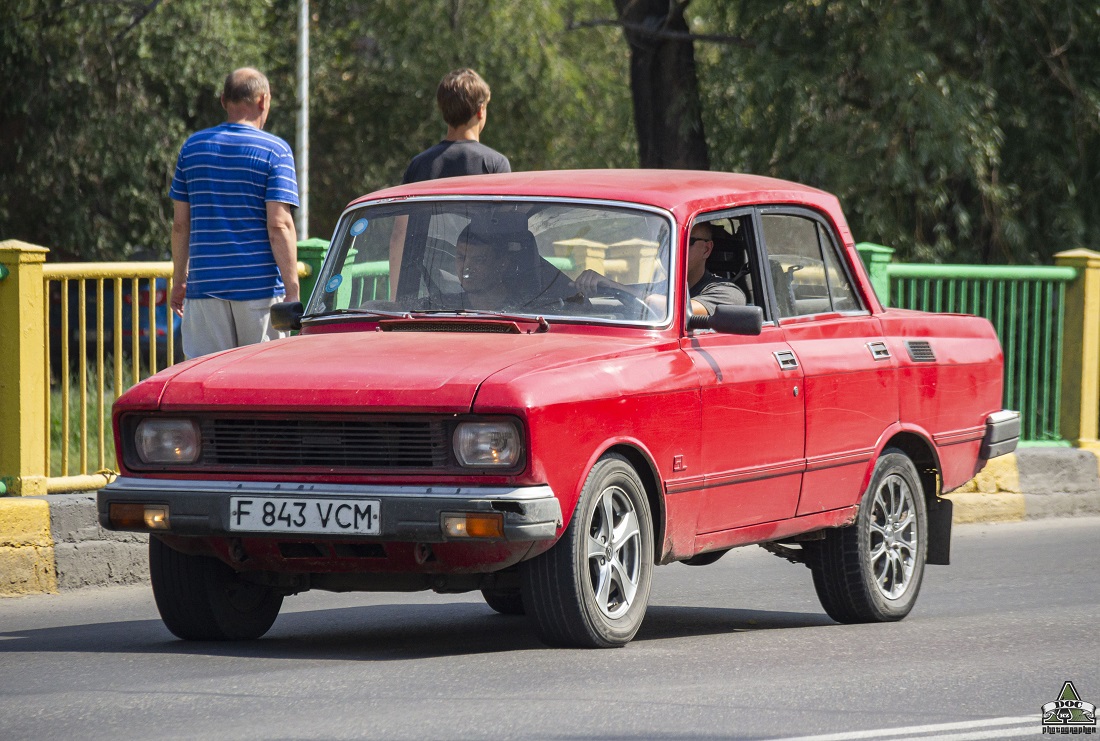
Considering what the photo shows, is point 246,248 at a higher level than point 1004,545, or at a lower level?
higher

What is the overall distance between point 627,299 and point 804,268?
4.09 feet

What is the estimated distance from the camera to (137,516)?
626 centimetres

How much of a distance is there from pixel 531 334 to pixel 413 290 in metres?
0.67

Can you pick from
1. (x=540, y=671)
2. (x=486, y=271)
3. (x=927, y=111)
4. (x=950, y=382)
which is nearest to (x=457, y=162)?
(x=486, y=271)

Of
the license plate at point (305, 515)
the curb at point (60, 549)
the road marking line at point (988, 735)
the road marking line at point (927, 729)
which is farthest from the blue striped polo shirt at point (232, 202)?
the road marking line at point (988, 735)

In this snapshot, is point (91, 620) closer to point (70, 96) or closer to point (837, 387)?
point (837, 387)

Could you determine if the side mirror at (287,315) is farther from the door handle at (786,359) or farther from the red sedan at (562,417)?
the door handle at (786,359)

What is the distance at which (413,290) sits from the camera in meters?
7.12

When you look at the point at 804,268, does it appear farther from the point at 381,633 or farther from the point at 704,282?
the point at 381,633

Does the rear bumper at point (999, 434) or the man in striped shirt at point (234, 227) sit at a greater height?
the man in striped shirt at point (234, 227)

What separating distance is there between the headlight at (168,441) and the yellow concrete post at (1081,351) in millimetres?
7782

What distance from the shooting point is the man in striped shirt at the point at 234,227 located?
28.1 ft

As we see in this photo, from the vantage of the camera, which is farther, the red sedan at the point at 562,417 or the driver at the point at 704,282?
the driver at the point at 704,282

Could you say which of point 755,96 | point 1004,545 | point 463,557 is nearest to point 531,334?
point 463,557
